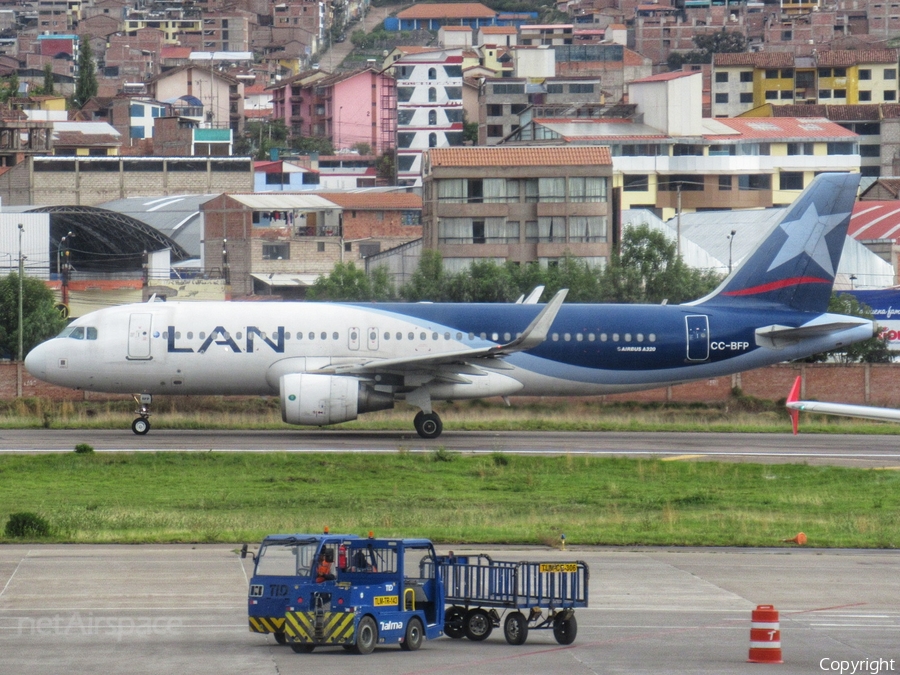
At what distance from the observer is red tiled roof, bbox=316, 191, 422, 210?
120 metres

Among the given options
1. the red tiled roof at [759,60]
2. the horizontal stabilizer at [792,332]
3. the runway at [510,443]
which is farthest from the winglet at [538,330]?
the red tiled roof at [759,60]

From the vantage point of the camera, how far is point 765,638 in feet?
56.7

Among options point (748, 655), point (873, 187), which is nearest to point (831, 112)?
point (873, 187)

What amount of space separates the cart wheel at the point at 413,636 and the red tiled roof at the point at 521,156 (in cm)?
7147

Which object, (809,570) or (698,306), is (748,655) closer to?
(809,570)

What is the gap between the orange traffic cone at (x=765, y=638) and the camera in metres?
17.2

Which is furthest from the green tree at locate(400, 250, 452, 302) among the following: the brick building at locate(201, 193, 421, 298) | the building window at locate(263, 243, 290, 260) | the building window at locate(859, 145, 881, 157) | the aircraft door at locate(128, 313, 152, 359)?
the building window at locate(859, 145, 881, 157)

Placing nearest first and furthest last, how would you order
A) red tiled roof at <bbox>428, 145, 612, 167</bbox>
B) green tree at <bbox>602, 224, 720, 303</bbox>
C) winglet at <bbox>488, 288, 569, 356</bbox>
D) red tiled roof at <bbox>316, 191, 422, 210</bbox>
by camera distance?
winglet at <bbox>488, 288, 569, 356</bbox> → green tree at <bbox>602, 224, 720, 303</bbox> → red tiled roof at <bbox>428, 145, 612, 167</bbox> → red tiled roof at <bbox>316, 191, 422, 210</bbox>

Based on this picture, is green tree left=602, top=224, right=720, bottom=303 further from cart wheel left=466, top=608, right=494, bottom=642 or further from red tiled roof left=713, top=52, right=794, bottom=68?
red tiled roof left=713, top=52, right=794, bottom=68

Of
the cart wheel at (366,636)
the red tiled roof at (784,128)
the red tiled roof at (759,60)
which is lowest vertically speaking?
the cart wheel at (366,636)

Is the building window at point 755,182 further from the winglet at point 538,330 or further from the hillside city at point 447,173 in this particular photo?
the winglet at point 538,330

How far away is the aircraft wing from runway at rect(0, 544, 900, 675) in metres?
14.4

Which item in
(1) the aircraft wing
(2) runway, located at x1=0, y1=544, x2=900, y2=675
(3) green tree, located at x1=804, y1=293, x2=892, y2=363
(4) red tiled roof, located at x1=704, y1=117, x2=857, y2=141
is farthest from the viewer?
(4) red tiled roof, located at x1=704, y1=117, x2=857, y2=141

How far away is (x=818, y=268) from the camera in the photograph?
151ft
